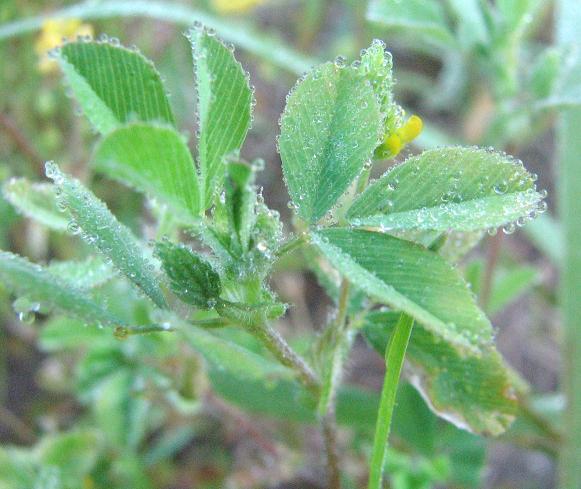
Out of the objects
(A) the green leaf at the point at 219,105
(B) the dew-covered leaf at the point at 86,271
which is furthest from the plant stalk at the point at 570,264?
(B) the dew-covered leaf at the point at 86,271

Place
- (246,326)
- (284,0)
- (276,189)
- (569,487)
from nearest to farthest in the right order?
(246,326), (569,487), (276,189), (284,0)

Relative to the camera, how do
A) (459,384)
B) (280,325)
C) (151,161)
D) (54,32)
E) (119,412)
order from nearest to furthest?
(151,161)
(459,384)
(119,412)
(54,32)
(280,325)

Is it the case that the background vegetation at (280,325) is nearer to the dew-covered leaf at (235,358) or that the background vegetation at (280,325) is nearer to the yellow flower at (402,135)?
the dew-covered leaf at (235,358)

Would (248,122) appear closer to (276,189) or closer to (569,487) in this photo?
(569,487)

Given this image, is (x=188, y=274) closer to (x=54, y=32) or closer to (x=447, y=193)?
(x=447, y=193)

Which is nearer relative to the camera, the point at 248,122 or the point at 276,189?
the point at 248,122

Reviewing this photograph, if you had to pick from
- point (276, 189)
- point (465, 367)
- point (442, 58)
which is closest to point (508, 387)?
point (465, 367)

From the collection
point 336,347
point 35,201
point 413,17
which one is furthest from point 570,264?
point 35,201
